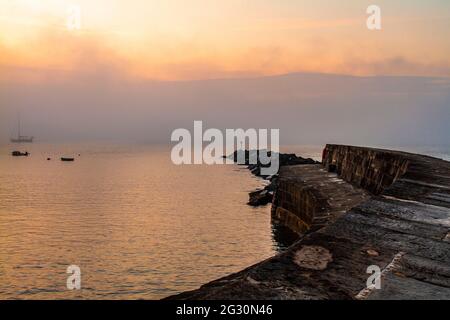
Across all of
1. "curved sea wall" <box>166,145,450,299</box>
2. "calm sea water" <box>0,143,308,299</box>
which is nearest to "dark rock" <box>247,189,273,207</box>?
"calm sea water" <box>0,143,308,299</box>

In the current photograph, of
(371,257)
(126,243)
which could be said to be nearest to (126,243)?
(126,243)

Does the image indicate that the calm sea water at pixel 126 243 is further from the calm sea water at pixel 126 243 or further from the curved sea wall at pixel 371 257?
the curved sea wall at pixel 371 257

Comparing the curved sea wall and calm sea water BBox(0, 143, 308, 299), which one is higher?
the curved sea wall

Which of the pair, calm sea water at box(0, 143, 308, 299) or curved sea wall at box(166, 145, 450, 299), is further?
calm sea water at box(0, 143, 308, 299)

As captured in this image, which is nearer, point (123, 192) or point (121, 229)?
point (121, 229)

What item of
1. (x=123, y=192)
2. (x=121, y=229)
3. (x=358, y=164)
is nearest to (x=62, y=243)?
(x=121, y=229)

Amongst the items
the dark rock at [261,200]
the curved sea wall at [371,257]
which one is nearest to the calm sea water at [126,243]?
the dark rock at [261,200]

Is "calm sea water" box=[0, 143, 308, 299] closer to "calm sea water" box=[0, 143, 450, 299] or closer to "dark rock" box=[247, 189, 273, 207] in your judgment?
"calm sea water" box=[0, 143, 450, 299]

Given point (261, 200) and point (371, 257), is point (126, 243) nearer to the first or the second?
point (261, 200)

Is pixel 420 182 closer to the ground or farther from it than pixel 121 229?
farther from it

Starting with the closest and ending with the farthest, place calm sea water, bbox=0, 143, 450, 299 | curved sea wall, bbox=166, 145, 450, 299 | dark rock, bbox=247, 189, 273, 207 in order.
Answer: curved sea wall, bbox=166, 145, 450, 299 → calm sea water, bbox=0, 143, 450, 299 → dark rock, bbox=247, 189, 273, 207
